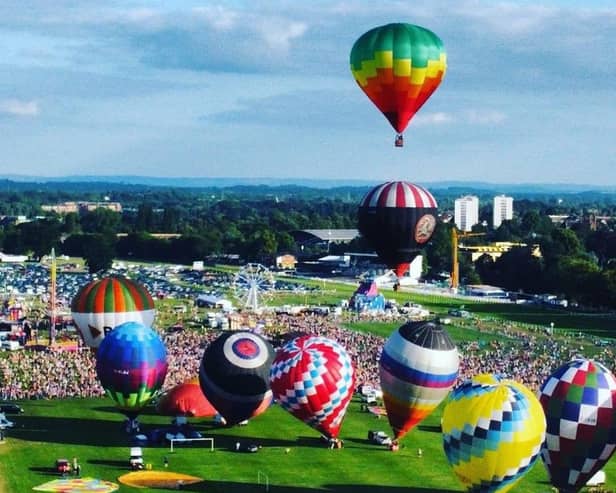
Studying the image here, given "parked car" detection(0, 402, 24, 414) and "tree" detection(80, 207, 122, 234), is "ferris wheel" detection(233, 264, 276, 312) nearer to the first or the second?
"parked car" detection(0, 402, 24, 414)

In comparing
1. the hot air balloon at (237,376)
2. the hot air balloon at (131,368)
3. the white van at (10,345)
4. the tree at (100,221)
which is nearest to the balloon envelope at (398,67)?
the hot air balloon at (237,376)

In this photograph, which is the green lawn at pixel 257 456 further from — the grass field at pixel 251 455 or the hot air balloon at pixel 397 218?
the hot air balloon at pixel 397 218

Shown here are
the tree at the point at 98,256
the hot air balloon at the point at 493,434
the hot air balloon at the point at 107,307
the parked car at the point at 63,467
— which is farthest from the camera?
the tree at the point at 98,256

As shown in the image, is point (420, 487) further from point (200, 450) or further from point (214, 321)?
point (214, 321)

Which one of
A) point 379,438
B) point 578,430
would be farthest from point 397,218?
point 578,430

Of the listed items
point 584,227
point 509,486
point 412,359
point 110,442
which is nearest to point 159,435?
point 110,442

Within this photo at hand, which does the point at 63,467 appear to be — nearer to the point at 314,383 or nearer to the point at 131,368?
the point at 131,368

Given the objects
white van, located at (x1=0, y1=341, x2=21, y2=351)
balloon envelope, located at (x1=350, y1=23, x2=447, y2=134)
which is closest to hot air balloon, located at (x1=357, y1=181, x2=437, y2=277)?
balloon envelope, located at (x1=350, y1=23, x2=447, y2=134)
